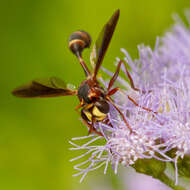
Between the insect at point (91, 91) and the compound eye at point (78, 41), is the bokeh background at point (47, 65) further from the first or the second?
the insect at point (91, 91)

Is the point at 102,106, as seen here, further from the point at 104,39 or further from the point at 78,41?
the point at 78,41

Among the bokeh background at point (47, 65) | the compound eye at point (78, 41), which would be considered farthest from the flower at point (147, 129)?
the bokeh background at point (47, 65)

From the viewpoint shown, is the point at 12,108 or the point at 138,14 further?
the point at 138,14

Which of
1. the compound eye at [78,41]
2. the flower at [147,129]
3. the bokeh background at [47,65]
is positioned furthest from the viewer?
the bokeh background at [47,65]

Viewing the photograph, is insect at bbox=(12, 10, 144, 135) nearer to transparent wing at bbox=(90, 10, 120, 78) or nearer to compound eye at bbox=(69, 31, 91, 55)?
transparent wing at bbox=(90, 10, 120, 78)

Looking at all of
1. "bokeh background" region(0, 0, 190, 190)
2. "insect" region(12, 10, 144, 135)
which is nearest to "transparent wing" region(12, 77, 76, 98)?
"insect" region(12, 10, 144, 135)

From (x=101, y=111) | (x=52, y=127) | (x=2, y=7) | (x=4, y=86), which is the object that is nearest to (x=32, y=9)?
(x=2, y=7)

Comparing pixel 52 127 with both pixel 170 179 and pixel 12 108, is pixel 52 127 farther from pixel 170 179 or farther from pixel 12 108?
pixel 170 179

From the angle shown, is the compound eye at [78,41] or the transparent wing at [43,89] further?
the compound eye at [78,41]

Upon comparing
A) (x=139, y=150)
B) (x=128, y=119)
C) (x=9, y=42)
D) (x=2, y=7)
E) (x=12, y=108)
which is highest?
(x=2, y=7)
